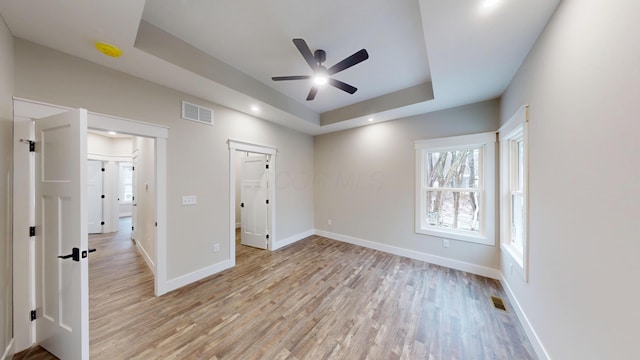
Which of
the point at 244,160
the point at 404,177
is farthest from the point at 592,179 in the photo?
the point at 244,160

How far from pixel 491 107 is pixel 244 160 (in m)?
4.62

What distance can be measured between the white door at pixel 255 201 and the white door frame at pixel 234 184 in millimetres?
112

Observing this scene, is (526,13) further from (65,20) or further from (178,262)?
(178,262)

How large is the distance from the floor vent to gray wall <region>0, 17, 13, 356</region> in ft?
14.9

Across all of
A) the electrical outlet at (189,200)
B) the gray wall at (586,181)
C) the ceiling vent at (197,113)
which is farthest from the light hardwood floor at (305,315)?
the ceiling vent at (197,113)

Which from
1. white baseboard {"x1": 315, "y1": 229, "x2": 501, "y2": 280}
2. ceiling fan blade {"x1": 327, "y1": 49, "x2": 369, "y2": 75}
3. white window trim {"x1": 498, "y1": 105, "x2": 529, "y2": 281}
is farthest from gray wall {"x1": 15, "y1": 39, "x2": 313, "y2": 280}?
white window trim {"x1": 498, "y1": 105, "x2": 529, "y2": 281}

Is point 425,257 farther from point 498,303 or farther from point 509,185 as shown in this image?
point 509,185

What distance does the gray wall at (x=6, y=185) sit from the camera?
1.54m

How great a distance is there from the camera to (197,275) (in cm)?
293

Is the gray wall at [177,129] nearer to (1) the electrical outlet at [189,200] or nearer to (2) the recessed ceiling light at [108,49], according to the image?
(1) the electrical outlet at [189,200]

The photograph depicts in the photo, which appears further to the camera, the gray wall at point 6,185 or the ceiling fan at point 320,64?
the ceiling fan at point 320,64

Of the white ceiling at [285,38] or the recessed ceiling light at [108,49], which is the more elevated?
the white ceiling at [285,38]

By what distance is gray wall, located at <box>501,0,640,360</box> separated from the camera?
910mm

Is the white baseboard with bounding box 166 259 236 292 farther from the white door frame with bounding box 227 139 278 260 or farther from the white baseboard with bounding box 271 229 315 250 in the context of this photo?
the white baseboard with bounding box 271 229 315 250
